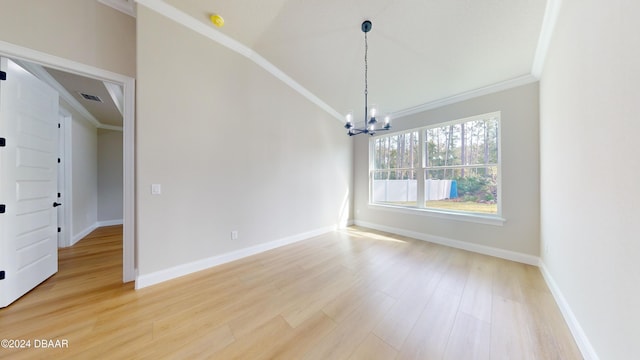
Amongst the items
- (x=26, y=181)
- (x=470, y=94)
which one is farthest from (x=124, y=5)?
(x=470, y=94)

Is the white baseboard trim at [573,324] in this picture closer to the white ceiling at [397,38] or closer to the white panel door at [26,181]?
the white ceiling at [397,38]

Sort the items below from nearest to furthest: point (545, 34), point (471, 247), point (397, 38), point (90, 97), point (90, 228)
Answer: point (545, 34) < point (397, 38) < point (471, 247) < point (90, 97) < point (90, 228)

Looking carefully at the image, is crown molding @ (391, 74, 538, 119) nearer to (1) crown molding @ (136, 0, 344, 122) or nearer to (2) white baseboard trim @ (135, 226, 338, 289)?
(1) crown molding @ (136, 0, 344, 122)

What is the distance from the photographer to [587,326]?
4.56 ft

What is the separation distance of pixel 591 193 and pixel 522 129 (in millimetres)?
2042

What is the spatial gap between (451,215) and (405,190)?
100 centimetres

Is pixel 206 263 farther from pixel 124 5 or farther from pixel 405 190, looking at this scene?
pixel 405 190

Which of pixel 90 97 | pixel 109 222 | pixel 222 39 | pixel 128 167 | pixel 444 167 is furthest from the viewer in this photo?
pixel 109 222

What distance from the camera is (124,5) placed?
2.36 m

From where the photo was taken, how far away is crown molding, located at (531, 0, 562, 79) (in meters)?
1.97

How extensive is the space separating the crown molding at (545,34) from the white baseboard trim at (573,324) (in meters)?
2.61

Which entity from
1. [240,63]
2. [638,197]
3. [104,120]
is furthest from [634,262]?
[104,120]

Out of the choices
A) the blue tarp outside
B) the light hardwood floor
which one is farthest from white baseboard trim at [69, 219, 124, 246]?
the blue tarp outside

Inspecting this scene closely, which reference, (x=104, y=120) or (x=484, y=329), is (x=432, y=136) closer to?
(x=484, y=329)
